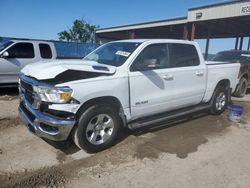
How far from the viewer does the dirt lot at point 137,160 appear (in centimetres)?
345

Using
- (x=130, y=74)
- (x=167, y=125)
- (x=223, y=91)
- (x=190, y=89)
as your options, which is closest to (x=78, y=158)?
(x=130, y=74)

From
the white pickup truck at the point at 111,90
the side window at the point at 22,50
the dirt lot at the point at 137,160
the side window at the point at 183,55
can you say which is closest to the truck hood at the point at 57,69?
the white pickup truck at the point at 111,90

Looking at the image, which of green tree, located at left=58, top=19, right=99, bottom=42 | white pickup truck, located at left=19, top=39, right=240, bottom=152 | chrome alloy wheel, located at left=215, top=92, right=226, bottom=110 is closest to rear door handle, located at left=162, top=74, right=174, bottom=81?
white pickup truck, located at left=19, top=39, right=240, bottom=152

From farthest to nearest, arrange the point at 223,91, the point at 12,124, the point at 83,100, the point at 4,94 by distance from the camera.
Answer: the point at 4,94 < the point at 223,91 < the point at 12,124 < the point at 83,100

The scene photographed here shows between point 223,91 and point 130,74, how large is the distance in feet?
11.6

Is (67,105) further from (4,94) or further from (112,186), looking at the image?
(4,94)

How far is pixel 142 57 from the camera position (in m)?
4.68

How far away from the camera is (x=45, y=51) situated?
920 centimetres

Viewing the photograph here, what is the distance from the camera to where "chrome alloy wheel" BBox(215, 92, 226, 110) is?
6.69 metres

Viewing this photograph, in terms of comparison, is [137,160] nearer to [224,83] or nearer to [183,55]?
[183,55]

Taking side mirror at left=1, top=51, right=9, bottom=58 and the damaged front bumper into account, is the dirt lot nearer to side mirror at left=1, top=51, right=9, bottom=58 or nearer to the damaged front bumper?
the damaged front bumper

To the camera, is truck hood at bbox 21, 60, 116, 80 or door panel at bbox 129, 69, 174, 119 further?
door panel at bbox 129, 69, 174, 119

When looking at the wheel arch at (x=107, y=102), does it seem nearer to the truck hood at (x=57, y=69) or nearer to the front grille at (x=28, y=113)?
the truck hood at (x=57, y=69)

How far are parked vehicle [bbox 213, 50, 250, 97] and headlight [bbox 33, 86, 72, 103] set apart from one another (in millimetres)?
7655
